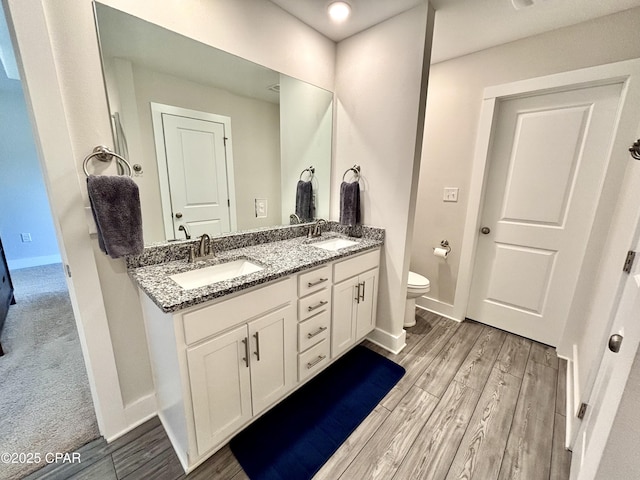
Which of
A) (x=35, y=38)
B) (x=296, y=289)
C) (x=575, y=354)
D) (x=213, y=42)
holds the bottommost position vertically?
(x=575, y=354)

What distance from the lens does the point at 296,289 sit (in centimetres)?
141

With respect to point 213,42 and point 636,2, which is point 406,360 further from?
point 636,2

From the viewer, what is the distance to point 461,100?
2223mm

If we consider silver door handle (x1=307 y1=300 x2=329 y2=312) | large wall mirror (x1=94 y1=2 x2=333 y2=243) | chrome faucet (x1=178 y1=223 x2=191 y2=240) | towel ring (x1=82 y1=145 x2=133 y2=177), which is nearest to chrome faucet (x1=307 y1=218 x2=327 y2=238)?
large wall mirror (x1=94 y1=2 x2=333 y2=243)

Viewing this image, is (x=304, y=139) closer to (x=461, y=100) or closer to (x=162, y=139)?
(x=162, y=139)

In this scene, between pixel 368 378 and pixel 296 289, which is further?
pixel 368 378

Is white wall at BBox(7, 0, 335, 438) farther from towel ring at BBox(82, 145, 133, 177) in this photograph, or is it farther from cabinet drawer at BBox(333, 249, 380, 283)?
cabinet drawer at BBox(333, 249, 380, 283)

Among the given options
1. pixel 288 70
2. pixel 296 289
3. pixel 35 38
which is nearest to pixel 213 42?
pixel 288 70

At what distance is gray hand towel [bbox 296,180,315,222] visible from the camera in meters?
2.12

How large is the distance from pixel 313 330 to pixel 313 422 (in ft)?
1.60

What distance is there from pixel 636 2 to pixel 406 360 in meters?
2.62

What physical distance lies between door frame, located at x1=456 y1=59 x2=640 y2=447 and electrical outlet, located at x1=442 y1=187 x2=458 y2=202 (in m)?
0.13

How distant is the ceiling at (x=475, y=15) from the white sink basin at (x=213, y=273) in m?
1.60

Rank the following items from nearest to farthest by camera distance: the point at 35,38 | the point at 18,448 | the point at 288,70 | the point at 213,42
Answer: the point at 35,38 < the point at 18,448 < the point at 213,42 < the point at 288,70
